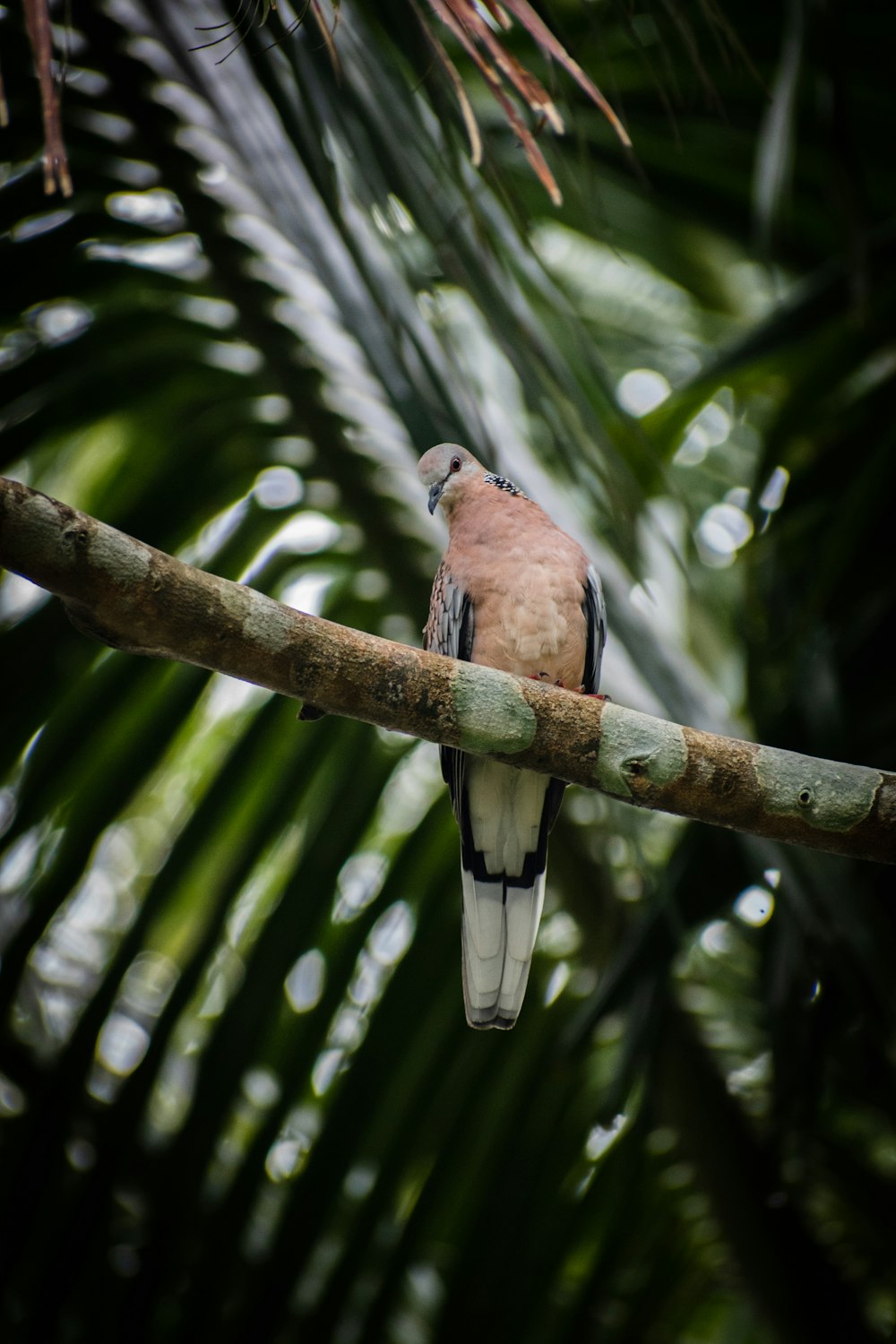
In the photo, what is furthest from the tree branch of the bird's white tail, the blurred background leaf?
the bird's white tail

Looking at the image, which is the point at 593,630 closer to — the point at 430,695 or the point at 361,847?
the point at 361,847

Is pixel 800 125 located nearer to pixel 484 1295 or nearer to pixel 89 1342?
pixel 484 1295

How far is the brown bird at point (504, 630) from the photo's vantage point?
2.77 m

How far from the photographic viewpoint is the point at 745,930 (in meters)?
3.12

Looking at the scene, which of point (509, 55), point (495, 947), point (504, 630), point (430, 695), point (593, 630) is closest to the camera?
point (509, 55)

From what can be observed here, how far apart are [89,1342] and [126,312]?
2.27m

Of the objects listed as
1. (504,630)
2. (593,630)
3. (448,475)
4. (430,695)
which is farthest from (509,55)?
(593,630)

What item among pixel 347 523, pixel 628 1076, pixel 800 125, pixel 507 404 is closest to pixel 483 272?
pixel 347 523

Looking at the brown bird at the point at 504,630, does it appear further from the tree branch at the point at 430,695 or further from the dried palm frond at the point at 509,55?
the dried palm frond at the point at 509,55

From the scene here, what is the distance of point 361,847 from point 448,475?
0.92 m

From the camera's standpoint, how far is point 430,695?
2018 mm

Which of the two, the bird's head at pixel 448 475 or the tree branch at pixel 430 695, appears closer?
the tree branch at pixel 430 695

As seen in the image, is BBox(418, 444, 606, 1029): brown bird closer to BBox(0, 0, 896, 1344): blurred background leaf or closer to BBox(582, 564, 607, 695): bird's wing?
BBox(582, 564, 607, 695): bird's wing

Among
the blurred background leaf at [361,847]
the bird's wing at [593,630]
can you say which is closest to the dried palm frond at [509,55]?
the blurred background leaf at [361,847]
